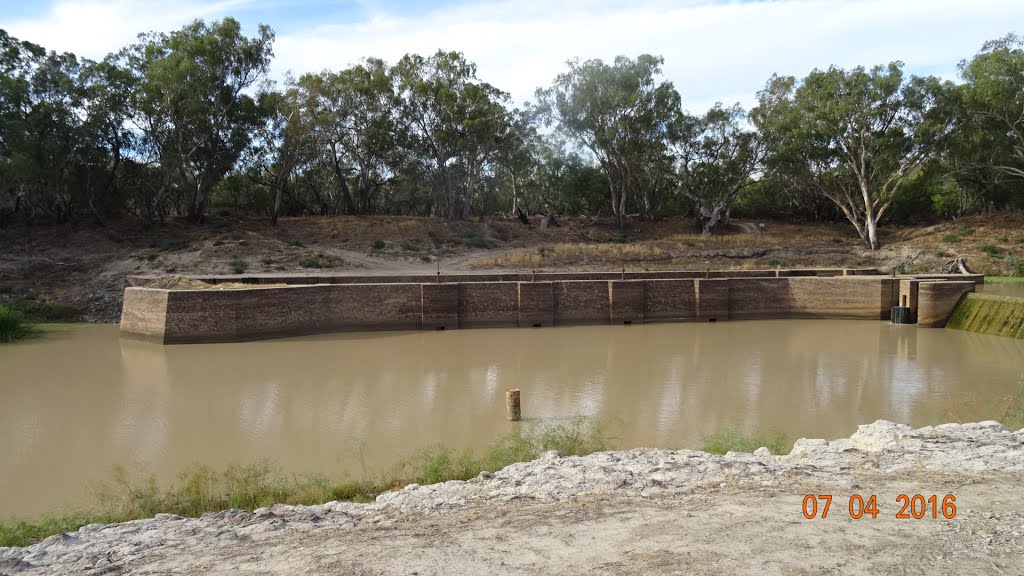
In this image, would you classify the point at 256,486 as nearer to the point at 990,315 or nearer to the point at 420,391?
the point at 420,391

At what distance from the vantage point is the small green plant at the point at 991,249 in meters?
31.3

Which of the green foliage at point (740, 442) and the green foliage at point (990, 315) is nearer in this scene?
the green foliage at point (740, 442)

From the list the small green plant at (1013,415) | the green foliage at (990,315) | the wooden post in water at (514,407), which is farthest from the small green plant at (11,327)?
the green foliage at (990,315)

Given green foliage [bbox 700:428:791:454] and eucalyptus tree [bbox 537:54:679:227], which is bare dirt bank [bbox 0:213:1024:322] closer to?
eucalyptus tree [bbox 537:54:679:227]

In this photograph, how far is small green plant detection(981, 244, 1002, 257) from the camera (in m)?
31.3

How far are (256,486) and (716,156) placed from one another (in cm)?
3583

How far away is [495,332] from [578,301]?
2914 mm

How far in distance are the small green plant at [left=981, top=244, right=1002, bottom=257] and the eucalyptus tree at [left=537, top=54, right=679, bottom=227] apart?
16.1 metres

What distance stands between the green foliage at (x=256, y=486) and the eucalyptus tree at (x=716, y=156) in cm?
3206

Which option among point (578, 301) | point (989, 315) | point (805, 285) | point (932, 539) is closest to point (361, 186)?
point (578, 301)

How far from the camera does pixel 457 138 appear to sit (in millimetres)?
35594

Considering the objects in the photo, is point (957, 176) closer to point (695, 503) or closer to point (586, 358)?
point (586, 358)

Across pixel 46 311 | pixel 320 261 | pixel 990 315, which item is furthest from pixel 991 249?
pixel 46 311
